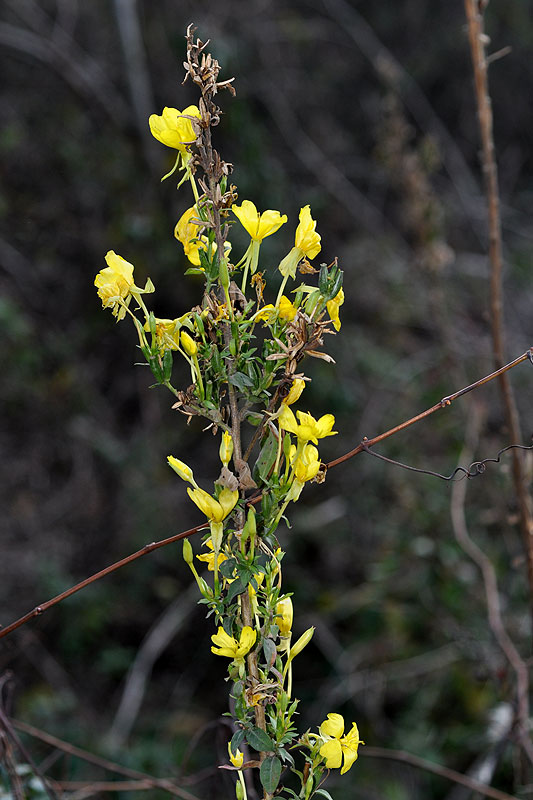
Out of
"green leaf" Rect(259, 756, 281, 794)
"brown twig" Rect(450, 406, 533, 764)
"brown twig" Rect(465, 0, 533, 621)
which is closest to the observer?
"green leaf" Rect(259, 756, 281, 794)

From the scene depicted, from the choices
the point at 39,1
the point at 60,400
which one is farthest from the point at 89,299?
the point at 39,1

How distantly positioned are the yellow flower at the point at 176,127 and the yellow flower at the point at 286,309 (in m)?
0.19

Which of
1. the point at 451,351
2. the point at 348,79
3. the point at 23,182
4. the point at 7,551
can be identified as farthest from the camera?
the point at 348,79

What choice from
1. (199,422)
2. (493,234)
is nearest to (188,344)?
(493,234)

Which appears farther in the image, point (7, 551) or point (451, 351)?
point (7, 551)

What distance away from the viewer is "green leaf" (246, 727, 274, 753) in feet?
2.35

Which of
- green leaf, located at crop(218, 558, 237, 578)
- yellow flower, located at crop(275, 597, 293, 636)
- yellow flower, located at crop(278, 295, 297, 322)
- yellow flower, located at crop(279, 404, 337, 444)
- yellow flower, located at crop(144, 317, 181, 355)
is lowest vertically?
yellow flower, located at crop(275, 597, 293, 636)

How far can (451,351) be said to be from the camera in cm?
258

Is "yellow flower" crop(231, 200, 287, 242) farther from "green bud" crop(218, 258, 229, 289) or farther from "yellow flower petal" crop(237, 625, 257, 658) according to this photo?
"yellow flower petal" crop(237, 625, 257, 658)

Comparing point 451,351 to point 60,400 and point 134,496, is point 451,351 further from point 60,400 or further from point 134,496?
point 60,400

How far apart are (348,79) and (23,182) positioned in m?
2.59

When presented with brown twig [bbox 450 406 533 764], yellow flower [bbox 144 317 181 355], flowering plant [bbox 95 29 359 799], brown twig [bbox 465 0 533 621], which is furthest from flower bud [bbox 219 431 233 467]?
brown twig [bbox 450 406 533 764]

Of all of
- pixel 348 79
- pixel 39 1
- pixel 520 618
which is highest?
pixel 348 79

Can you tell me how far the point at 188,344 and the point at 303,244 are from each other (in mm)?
171
